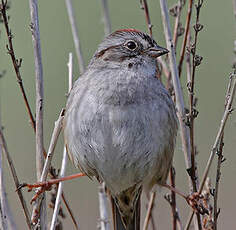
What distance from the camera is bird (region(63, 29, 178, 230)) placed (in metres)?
3.69

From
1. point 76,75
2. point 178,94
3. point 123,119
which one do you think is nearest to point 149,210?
point 123,119

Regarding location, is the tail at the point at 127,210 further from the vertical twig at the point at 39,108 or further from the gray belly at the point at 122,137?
the vertical twig at the point at 39,108

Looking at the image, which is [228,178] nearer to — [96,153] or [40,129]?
[96,153]

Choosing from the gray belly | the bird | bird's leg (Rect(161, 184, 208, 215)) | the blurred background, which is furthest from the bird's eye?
the blurred background

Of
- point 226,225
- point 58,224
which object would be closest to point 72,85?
point 58,224

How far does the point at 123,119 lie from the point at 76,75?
308cm

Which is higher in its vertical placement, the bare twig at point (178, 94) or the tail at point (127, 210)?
the bare twig at point (178, 94)

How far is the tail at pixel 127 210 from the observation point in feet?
13.4

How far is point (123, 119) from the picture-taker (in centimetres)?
367

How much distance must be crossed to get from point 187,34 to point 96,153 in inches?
36.2

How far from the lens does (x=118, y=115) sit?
3.67 m

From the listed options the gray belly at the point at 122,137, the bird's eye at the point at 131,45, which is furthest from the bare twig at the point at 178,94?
the bird's eye at the point at 131,45

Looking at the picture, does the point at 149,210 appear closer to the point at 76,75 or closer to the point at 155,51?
the point at 155,51

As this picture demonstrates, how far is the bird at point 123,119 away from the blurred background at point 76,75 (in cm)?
276
